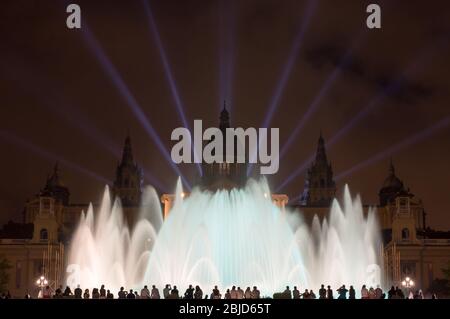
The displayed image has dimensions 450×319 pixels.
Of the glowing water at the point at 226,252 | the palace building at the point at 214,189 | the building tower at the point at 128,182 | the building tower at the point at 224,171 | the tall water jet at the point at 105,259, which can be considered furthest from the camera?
the building tower at the point at 128,182

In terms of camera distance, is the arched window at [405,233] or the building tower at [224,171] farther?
the building tower at [224,171]

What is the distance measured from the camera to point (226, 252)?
5625 cm

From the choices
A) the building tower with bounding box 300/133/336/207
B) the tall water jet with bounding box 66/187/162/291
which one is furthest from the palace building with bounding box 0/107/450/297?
the tall water jet with bounding box 66/187/162/291

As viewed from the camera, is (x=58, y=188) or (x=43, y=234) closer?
(x=43, y=234)

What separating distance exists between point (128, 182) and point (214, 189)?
23075mm

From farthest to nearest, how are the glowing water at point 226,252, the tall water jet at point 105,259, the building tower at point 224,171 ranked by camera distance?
the building tower at point 224,171
the tall water jet at point 105,259
the glowing water at point 226,252

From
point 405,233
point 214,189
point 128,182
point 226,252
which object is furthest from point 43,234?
point 226,252

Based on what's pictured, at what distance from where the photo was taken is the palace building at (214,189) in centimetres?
10594

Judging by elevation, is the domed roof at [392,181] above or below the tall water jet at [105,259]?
above

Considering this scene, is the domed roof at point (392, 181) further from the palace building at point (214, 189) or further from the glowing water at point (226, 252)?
the glowing water at point (226, 252)

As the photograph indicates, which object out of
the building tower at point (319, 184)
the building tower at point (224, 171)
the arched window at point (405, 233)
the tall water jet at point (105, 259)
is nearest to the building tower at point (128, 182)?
the building tower at point (224, 171)

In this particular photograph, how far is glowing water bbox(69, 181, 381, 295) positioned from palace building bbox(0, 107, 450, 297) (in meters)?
22.4

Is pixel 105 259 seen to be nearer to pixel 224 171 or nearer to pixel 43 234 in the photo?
pixel 43 234

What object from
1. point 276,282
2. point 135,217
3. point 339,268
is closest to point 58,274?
point 135,217
